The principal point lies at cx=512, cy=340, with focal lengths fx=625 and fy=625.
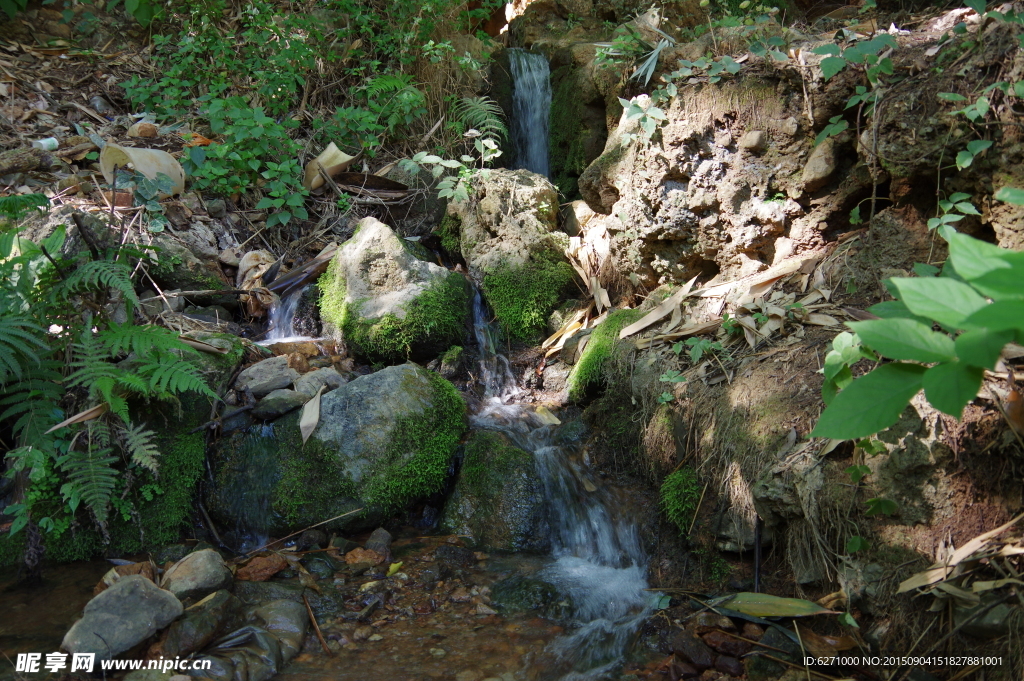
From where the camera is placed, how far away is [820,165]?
12.8 feet

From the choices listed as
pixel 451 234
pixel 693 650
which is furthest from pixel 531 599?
pixel 451 234

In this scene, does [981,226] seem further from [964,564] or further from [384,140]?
[384,140]

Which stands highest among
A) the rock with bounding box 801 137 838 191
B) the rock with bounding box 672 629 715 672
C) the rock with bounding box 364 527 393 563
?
the rock with bounding box 801 137 838 191

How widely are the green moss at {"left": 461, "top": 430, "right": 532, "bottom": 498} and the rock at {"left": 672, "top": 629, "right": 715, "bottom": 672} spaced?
143 cm

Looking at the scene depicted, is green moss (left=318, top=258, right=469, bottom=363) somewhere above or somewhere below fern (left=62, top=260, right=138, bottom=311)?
below

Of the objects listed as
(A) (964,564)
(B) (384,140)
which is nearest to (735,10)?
(B) (384,140)

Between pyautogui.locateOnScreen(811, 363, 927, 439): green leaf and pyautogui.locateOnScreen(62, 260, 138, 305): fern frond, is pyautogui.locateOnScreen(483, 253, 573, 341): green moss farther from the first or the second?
pyautogui.locateOnScreen(811, 363, 927, 439): green leaf

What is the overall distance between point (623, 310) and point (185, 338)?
3.02 meters

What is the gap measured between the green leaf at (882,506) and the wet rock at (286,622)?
2.55 m

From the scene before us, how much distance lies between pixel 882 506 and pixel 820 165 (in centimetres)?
230

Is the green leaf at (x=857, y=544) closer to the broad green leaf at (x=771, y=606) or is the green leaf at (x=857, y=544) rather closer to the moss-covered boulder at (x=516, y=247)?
the broad green leaf at (x=771, y=606)

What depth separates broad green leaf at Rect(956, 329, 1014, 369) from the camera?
1.15m

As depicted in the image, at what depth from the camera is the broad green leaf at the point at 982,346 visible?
1.15m

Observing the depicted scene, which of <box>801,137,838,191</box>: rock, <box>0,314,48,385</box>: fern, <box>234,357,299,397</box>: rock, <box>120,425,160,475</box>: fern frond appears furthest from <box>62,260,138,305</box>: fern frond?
<box>801,137,838,191</box>: rock
